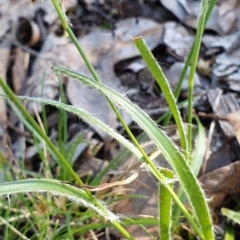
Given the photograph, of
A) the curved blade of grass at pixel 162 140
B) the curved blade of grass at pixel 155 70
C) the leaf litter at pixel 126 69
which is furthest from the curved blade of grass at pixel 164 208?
the leaf litter at pixel 126 69

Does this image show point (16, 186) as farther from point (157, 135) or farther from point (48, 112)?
point (48, 112)

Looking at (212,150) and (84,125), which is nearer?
(212,150)

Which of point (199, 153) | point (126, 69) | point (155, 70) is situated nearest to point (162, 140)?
point (155, 70)

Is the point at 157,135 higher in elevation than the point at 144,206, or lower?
higher

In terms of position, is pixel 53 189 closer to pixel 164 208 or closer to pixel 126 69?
pixel 164 208

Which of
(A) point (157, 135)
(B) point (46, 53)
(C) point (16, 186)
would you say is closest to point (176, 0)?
(B) point (46, 53)

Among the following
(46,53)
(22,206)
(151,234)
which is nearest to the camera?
(151,234)

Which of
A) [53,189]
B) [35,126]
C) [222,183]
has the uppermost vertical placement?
[35,126]
